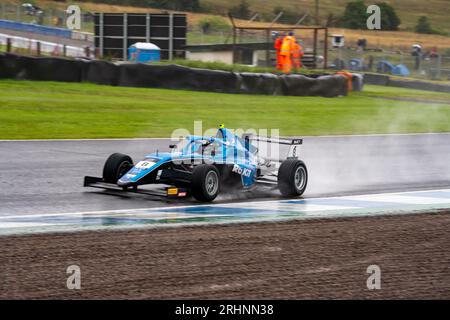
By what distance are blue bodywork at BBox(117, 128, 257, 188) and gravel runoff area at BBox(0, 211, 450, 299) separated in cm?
191

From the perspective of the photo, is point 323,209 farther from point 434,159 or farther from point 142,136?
point 142,136

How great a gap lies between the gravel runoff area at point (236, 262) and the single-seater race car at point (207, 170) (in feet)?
5.11

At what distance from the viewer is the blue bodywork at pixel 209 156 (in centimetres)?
989

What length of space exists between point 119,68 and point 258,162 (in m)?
11.9

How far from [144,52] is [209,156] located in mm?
19907

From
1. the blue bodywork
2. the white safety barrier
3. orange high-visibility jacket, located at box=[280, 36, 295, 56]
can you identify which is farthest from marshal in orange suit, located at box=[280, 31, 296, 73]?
the blue bodywork

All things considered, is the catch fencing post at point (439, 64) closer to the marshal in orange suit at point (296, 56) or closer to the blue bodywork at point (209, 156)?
the marshal in orange suit at point (296, 56)

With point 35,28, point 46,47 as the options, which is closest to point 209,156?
point 46,47

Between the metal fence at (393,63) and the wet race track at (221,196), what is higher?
the metal fence at (393,63)

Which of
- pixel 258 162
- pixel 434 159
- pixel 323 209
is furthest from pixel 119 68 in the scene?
pixel 323 209

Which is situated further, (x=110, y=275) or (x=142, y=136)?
(x=142, y=136)

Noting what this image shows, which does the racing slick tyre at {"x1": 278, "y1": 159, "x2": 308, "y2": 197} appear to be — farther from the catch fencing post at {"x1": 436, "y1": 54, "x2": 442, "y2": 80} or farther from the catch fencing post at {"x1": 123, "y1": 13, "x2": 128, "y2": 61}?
the catch fencing post at {"x1": 436, "y1": 54, "x2": 442, "y2": 80}

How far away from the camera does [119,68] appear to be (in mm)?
22141

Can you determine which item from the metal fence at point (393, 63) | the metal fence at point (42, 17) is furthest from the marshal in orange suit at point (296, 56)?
the metal fence at point (42, 17)
